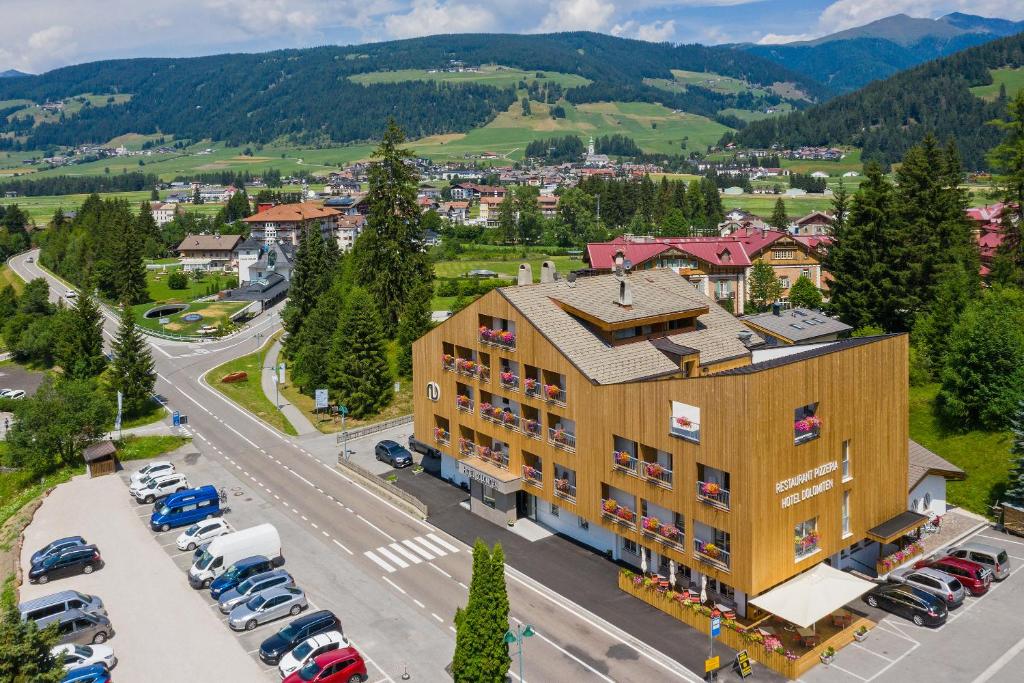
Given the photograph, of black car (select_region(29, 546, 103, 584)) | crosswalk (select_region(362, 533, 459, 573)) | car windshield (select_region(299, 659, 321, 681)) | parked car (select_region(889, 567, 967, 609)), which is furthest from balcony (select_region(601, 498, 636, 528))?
black car (select_region(29, 546, 103, 584))

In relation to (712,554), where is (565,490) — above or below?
below

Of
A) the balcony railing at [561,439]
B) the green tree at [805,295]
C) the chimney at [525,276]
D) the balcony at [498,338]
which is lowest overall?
the green tree at [805,295]

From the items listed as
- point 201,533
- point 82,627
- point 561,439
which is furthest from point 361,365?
point 82,627

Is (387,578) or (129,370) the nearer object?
(387,578)

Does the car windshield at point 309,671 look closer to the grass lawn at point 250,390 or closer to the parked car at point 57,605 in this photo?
the parked car at point 57,605

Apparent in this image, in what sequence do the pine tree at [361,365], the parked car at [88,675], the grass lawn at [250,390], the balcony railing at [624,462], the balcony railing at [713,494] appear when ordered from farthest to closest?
the grass lawn at [250,390] < the pine tree at [361,365] < the balcony railing at [624,462] < the balcony railing at [713,494] < the parked car at [88,675]

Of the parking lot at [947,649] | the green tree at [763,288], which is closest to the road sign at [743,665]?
the parking lot at [947,649]

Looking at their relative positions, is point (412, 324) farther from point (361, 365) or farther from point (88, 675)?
point (88, 675)
